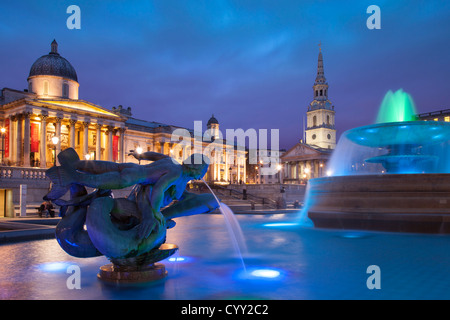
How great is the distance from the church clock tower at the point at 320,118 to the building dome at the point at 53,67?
223 ft

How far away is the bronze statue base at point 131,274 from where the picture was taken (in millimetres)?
5539

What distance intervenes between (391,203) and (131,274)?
833cm

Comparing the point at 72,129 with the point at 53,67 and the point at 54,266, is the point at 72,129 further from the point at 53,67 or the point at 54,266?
the point at 54,266

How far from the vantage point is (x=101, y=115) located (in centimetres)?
5459

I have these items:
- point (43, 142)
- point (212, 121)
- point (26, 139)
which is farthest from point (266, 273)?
point (212, 121)

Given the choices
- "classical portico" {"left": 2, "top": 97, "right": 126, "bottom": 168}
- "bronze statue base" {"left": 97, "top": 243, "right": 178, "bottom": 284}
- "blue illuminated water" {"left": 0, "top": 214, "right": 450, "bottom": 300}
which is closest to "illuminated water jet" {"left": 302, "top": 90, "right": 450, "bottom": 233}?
"blue illuminated water" {"left": 0, "top": 214, "right": 450, "bottom": 300}

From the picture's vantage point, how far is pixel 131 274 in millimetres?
5547

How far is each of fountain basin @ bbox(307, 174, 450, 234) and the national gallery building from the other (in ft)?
102

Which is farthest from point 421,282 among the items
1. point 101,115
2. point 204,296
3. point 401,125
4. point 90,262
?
point 101,115

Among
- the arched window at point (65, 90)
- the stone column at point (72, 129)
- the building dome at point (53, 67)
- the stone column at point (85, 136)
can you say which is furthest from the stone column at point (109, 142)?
the building dome at point (53, 67)

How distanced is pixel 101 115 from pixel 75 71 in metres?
8.92

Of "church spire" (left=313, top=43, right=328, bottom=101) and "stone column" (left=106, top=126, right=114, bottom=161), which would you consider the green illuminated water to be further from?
"church spire" (left=313, top=43, right=328, bottom=101)

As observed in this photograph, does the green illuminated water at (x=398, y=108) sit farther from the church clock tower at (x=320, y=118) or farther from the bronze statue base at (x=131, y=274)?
the church clock tower at (x=320, y=118)
